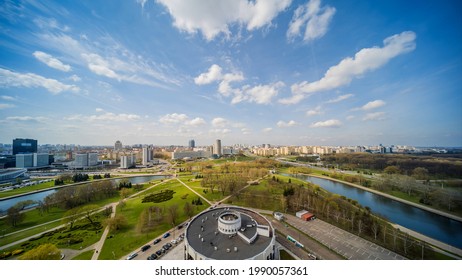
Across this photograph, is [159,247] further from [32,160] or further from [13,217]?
[32,160]

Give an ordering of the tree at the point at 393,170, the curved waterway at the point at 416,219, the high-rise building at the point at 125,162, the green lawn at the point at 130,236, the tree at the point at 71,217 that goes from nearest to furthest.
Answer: the green lawn at the point at 130,236 → the curved waterway at the point at 416,219 → the tree at the point at 71,217 → the tree at the point at 393,170 → the high-rise building at the point at 125,162

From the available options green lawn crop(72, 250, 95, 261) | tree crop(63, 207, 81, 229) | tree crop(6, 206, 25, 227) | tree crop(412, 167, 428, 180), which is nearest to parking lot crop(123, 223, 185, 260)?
green lawn crop(72, 250, 95, 261)

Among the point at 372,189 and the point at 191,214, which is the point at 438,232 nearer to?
the point at 372,189

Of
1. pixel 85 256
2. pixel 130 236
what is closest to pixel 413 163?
pixel 130 236

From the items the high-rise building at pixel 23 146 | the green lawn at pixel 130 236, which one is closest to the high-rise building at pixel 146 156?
the high-rise building at pixel 23 146

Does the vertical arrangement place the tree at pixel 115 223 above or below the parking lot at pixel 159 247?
above

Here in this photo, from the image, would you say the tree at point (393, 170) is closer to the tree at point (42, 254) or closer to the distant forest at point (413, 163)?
the distant forest at point (413, 163)
